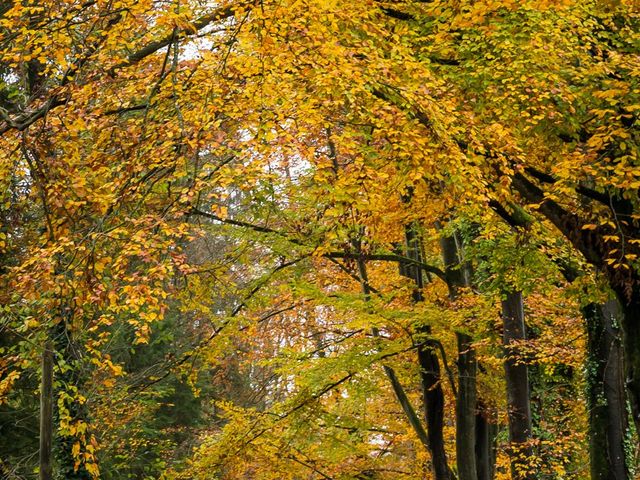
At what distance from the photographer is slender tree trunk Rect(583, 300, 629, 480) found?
415 inches

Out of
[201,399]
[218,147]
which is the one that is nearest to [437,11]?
[218,147]

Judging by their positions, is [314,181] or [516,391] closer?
[314,181]

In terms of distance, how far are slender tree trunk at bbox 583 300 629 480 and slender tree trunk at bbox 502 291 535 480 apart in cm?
111

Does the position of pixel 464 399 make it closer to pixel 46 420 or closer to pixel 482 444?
pixel 482 444

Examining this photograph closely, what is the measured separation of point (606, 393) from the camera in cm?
1079

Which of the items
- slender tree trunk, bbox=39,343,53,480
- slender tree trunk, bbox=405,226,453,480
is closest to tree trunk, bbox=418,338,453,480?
slender tree trunk, bbox=405,226,453,480

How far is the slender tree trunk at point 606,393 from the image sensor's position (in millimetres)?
10531

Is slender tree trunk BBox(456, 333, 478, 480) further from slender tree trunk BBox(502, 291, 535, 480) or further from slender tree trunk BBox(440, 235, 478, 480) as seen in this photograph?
slender tree trunk BBox(502, 291, 535, 480)

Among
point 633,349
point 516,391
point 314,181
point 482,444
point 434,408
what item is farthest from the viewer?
point 482,444

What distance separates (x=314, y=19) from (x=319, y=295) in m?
4.83

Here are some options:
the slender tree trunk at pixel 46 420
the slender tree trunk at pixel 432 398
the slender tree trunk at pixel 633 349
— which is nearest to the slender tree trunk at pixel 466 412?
the slender tree trunk at pixel 432 398

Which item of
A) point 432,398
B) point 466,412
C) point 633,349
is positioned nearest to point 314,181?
point 633,349

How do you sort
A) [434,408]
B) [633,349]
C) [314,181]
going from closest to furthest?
[314,181] < [633,349] < [434,408]

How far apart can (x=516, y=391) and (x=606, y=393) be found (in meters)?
1.48
